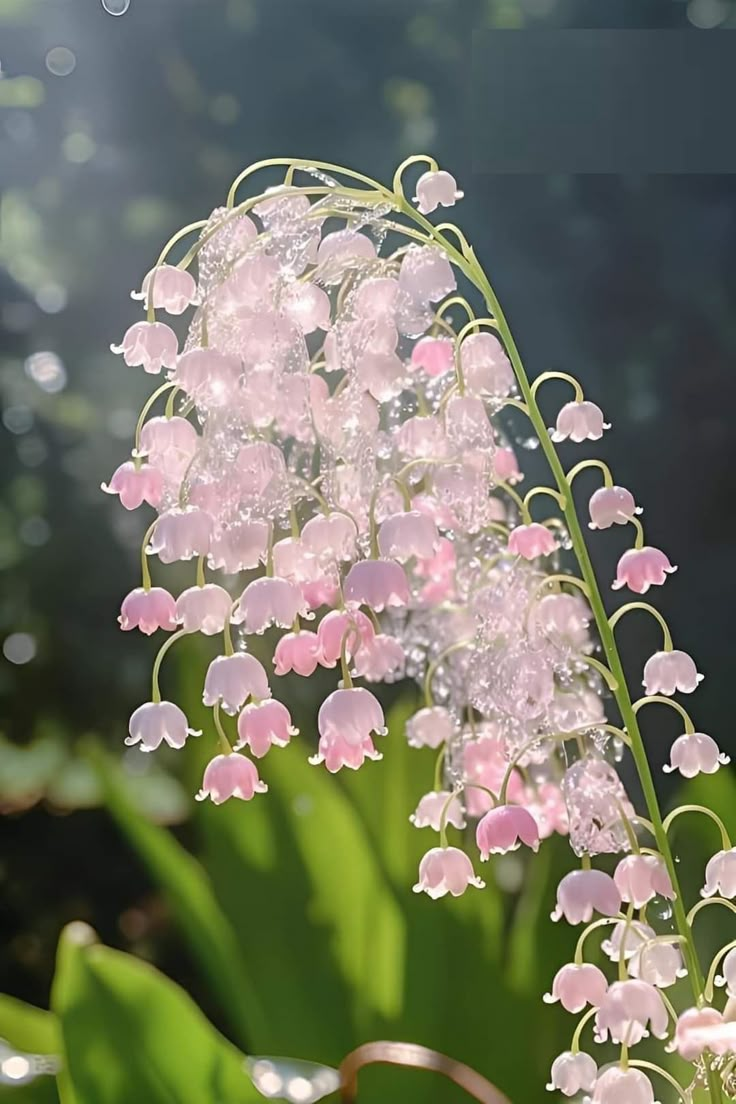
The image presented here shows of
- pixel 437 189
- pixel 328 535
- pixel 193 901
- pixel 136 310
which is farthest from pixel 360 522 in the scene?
pixel 136 310

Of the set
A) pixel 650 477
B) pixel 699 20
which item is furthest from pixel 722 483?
pixel 699 20

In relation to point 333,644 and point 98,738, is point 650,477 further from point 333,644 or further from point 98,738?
point 333,644

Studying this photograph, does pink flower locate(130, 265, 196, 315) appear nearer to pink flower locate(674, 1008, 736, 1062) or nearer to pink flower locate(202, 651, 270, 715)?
pink flower locate(202, 651, 270, 715)

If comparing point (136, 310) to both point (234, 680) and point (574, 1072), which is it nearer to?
point (234, 680)

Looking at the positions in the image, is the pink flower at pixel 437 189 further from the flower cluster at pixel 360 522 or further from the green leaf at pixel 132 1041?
the green leaf at pixel 132 1041

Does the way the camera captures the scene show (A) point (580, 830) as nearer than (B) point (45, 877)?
Yes

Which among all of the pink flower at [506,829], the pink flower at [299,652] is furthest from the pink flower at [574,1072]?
the pink flower at [299,652]

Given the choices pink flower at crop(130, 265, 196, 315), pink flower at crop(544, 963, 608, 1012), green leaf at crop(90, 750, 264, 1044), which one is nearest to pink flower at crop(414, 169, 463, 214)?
pink flower at crop(130, 265, 196, 315)
